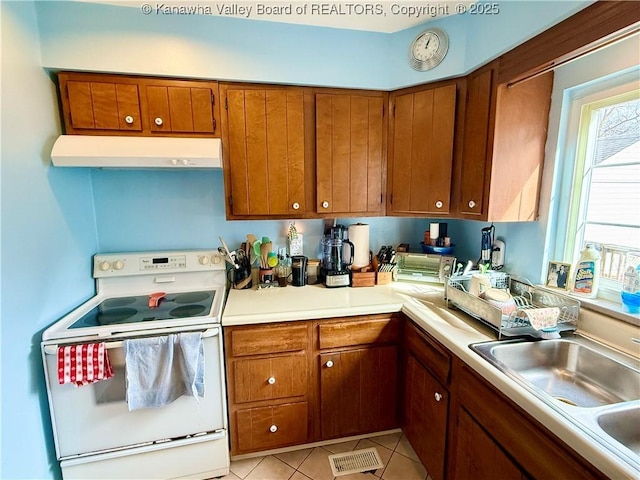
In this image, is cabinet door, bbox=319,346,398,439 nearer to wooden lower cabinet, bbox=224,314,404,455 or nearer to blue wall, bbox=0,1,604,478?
wooden lower cabinet, bbox=224,314,404,455

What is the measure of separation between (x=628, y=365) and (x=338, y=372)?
1.23 m

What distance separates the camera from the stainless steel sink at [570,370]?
1.10 m

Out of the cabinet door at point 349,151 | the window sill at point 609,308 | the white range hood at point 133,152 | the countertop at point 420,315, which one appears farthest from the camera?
the cabinet door at point 349,151

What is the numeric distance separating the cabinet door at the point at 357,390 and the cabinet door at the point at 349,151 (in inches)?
35.5

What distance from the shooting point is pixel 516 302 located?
1.52m

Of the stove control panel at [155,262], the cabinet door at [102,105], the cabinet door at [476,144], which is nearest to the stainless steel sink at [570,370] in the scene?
the cabinet door at [476,144]

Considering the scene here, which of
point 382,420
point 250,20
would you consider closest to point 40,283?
point 250,20

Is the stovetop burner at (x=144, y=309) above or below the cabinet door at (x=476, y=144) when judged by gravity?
below

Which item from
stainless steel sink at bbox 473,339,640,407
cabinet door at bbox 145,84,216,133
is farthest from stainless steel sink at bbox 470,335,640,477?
cabinet door at bbox 145,84,216,133

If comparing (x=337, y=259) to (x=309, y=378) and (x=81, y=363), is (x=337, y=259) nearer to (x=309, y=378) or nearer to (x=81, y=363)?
(x=309, y=378)

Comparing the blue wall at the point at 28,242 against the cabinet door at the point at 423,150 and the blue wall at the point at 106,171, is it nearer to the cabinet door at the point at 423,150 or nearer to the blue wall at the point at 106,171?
the blue wall at the point at 106,171

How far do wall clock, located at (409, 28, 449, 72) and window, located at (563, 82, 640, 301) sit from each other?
0.72m

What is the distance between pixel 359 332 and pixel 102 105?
1.84 meters

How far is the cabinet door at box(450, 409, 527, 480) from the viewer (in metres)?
1.01
